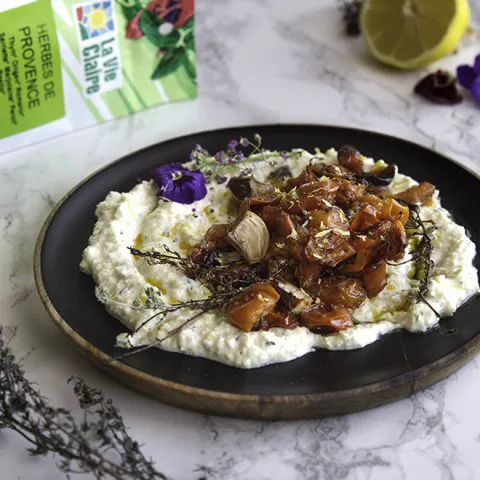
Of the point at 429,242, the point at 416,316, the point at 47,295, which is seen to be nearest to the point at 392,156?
the point at 429,242

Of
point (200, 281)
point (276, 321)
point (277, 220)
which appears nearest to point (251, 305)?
point (276, 321)

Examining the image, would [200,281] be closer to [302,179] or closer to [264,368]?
[264,368]

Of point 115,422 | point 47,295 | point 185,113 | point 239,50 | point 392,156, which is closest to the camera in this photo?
point 115,422

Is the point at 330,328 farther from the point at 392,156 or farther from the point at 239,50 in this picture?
the point at 239,50

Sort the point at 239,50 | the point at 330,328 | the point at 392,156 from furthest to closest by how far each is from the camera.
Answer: the point at 239,50, the point at 392,156, the point at 330,328

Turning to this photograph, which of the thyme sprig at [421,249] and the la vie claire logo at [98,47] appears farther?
the la vie claire logo at [98,47]

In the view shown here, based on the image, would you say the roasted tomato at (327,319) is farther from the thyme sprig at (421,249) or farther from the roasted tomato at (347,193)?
the roasted tomato at (347,193)

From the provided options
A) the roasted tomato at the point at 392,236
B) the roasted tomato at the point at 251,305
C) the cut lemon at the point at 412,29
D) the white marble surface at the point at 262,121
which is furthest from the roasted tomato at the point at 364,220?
the cut lemon at the point at 412,29

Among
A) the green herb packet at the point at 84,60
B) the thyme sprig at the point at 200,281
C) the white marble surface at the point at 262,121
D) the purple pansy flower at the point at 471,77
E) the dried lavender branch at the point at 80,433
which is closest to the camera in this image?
the dried lavender branch at the point at 80,433
